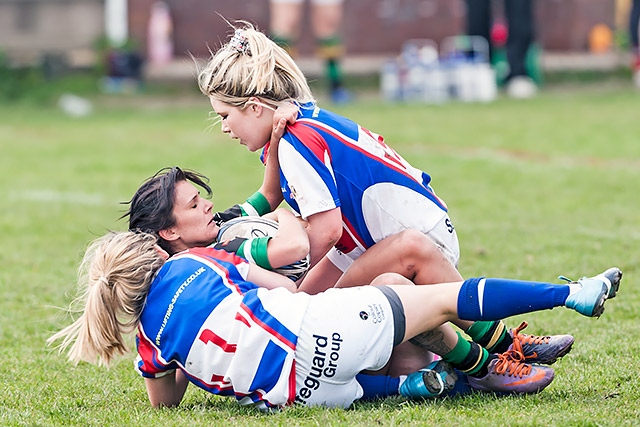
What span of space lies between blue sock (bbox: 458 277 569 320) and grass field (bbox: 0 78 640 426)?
1.21ft

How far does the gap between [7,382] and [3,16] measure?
72.7 ft

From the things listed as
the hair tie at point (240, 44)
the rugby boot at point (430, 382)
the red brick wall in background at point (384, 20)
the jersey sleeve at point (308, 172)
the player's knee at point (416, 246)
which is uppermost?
the hair tie at point (240, 44)

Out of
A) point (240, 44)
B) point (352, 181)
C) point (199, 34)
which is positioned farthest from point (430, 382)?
point (199, 34)

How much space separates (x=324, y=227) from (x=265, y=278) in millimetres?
325

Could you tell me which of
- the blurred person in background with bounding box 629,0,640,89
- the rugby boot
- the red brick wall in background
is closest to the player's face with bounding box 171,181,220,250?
the rugby boot

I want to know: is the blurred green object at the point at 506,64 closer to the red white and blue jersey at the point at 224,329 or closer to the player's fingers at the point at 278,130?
the player's fingers at the point at 278,130

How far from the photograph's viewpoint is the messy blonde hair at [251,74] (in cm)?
450

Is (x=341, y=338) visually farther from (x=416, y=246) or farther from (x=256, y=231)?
(x=256, y=231)

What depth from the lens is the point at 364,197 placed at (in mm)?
4605

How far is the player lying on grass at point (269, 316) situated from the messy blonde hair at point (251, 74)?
0.68 m

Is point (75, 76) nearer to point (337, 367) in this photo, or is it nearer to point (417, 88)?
point (417, 88)

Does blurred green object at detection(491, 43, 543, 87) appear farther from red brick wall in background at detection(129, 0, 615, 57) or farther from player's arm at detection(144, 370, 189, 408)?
player's arm at detection(144, 370, 189, 408)

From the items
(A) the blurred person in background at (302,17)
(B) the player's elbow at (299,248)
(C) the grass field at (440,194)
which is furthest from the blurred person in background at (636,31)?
(B) the player's elbow at (299,248)

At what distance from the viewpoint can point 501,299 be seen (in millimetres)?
4082
